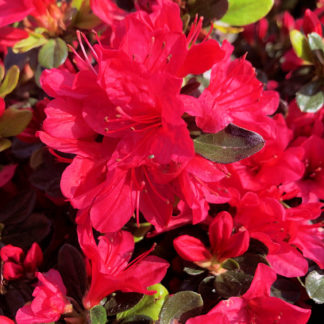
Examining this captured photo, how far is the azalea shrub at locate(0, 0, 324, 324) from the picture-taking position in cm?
78

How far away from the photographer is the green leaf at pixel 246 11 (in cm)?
109

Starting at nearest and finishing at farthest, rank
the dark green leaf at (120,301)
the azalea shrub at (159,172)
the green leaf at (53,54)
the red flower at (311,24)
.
A: 1. the azalea shrub at (159,172)
2. the dark green leaf at (120,301)
3. the green leaf at (53,54)
4. the red flower at (311,24)

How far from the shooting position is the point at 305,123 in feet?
3.76

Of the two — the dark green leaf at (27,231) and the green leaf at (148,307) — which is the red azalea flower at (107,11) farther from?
the green leaf at (148,307)

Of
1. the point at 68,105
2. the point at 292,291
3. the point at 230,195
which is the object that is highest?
the point at 68,105

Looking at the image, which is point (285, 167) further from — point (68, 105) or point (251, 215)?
point (68, 105)

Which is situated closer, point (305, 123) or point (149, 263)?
point (149, 263)

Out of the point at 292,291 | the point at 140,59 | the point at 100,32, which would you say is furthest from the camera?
the point at 100,32

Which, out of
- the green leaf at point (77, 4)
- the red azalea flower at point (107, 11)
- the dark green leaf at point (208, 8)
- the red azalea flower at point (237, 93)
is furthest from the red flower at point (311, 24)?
the green leaf at point (77, 4)

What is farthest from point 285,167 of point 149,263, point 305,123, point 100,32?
point 100,32

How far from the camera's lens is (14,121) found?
0.99 metres

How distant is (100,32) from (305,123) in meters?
0.57

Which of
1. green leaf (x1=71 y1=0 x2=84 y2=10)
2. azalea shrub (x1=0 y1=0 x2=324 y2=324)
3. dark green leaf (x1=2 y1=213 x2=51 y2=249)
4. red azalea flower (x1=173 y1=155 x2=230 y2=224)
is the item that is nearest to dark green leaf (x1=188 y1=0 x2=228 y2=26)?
azalea shrub (x1=0 y1=0 x2=324 y2=324)

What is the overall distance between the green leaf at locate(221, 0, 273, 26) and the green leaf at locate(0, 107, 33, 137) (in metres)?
0.55
